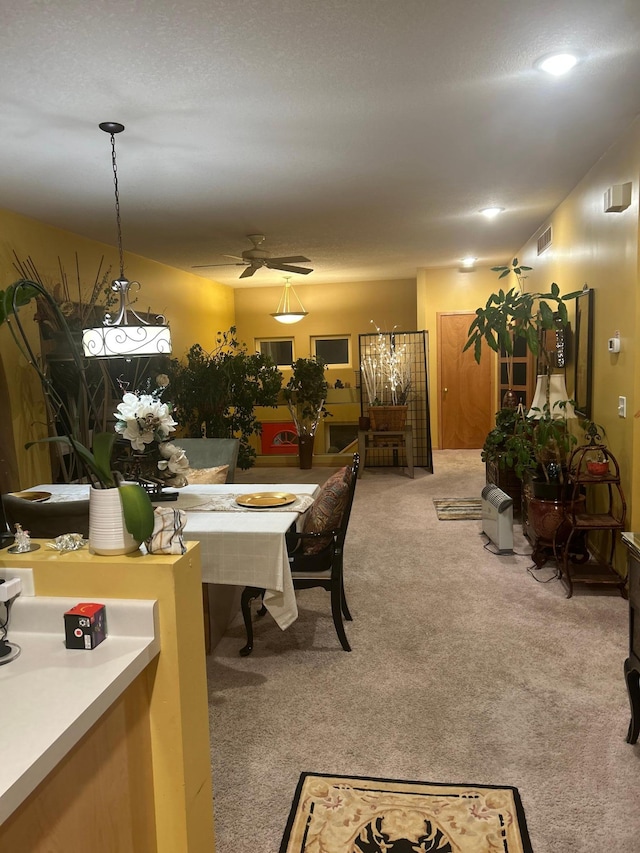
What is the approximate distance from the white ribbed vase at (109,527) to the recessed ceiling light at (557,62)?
2372mm

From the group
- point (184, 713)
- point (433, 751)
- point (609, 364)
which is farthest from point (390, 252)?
point (184, 713)

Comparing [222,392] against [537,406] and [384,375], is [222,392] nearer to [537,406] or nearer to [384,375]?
[384,375]

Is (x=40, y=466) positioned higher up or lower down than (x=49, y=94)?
lower down

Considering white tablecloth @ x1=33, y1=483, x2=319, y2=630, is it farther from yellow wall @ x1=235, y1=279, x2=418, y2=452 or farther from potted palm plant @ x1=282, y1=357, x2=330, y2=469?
yellow wall @ x1=235, y1=279, x2=418, y2=452

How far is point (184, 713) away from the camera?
143 centimetres

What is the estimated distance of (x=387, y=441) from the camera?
756 centimetres

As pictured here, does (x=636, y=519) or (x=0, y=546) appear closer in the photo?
(x=0, y=546)

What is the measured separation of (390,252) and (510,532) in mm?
3724

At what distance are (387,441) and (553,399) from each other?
3.38 meters

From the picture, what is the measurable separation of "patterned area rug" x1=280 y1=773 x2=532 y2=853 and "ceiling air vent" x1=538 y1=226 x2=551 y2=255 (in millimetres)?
4651

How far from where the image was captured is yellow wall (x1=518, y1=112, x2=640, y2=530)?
329 cm

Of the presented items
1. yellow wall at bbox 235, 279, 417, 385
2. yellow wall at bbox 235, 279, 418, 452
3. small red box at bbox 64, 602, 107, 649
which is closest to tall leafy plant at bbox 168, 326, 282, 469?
yellow wall at bbox 235, 279, 418, 452

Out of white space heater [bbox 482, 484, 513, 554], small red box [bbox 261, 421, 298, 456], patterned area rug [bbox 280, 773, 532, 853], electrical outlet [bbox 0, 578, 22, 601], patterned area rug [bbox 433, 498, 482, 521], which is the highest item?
electrical outlet [bbox 0, 578, 22, 601]

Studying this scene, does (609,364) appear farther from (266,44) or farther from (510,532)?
(266,44)
